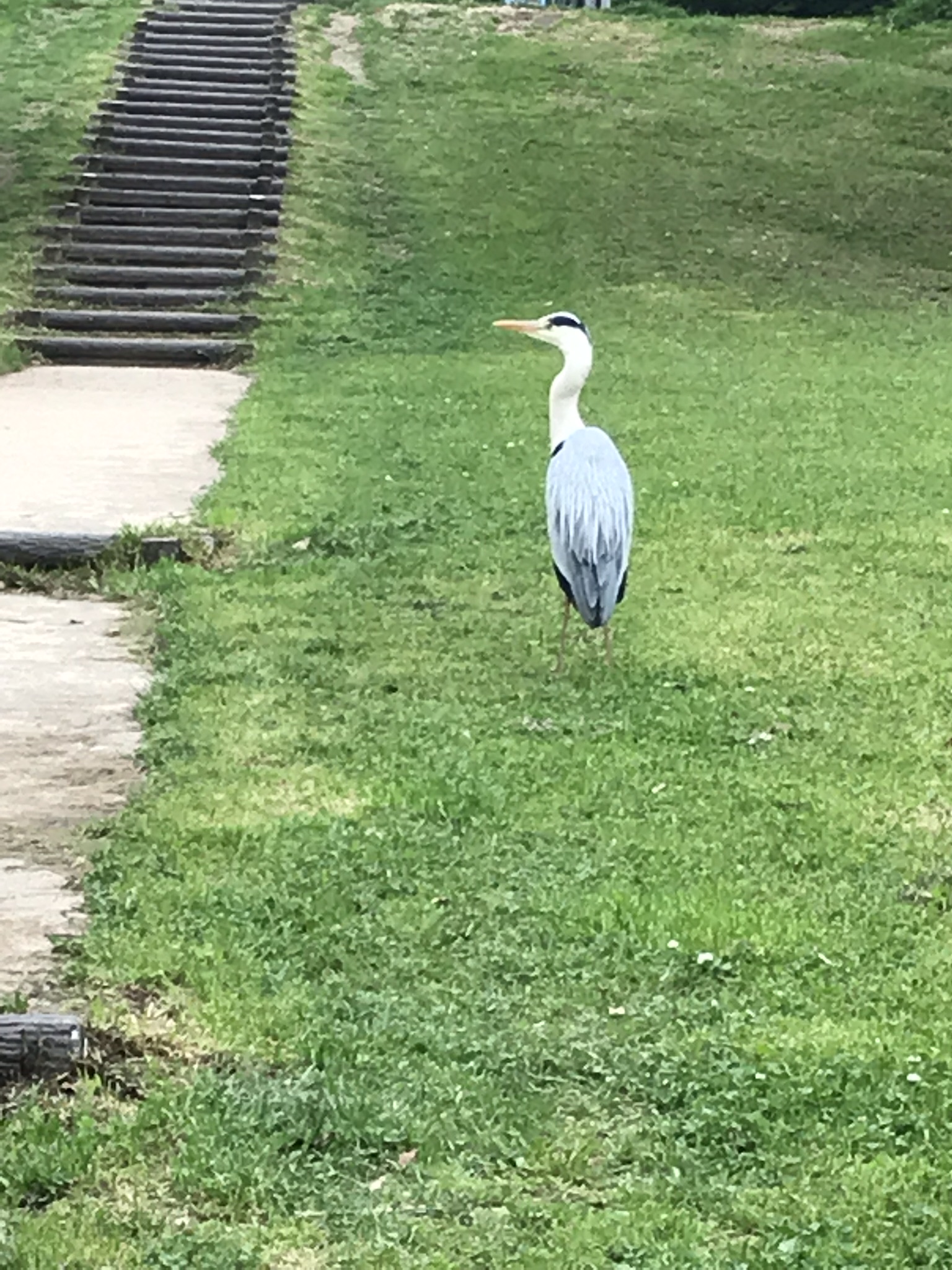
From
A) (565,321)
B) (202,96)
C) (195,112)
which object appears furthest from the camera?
(202,96)

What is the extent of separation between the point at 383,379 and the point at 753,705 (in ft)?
22.0

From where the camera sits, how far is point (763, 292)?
1599 cm

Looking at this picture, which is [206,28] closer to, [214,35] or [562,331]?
[214,35]

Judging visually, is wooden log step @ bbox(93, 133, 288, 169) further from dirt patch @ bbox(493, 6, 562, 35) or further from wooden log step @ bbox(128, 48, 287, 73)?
dirt patch @ bbox(493, 6, 562, 35)

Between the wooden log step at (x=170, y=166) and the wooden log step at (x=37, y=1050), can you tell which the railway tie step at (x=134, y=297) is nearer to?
the wooden log step at (x=170, y=166)

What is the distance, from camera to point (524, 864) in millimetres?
5004

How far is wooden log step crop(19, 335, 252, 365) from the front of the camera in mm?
14219

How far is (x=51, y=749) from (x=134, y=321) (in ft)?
31.1

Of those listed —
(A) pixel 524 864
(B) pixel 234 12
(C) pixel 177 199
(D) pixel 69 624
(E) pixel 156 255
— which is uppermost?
(B) pixel 234 12

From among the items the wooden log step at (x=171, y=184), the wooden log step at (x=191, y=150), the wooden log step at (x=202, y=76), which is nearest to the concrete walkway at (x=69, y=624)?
the wooden log step at (x=171, y=184)

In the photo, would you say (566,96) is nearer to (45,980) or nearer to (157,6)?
(157,6)

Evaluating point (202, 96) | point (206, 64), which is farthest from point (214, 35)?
point (202, 96)

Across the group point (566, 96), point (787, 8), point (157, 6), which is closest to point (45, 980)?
point (566, 96)

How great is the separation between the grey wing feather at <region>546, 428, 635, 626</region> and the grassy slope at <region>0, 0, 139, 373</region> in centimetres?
788
